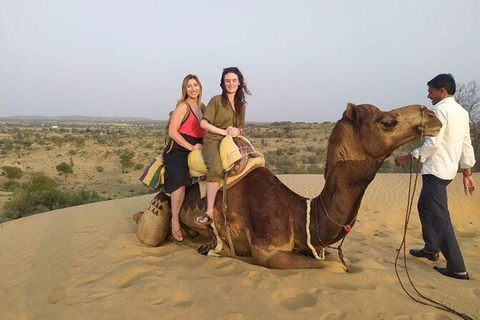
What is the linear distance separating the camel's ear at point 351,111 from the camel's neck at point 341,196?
463 mm

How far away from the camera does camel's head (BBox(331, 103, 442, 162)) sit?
3.51 m

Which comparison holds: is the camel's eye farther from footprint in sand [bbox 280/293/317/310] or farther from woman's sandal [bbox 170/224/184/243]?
woman's sandal [bbox 170/224/184/243]

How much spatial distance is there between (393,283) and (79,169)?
2589 cm

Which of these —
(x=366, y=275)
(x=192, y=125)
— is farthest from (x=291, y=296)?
(x=192, y=125)

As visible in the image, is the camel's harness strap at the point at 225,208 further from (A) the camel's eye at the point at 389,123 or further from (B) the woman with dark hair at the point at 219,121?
(A) the camel's eye at the point at 389,123

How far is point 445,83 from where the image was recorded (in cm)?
492

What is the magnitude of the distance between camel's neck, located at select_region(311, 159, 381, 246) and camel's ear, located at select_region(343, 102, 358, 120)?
46cm

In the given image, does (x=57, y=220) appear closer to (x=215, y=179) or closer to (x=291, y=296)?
(x=215, y=179)

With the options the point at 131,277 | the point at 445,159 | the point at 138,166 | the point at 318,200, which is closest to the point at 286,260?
the point at 318,200

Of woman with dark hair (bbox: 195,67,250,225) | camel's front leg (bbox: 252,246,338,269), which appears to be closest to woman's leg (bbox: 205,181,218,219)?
woman with dark hair (bbox: 195,67,250,225)

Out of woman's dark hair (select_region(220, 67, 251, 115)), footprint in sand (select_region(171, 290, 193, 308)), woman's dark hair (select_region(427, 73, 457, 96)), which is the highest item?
woman's dark hair (select_region(427, 73, 457, 96))

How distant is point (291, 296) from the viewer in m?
3.64

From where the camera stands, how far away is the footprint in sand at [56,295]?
155 inches

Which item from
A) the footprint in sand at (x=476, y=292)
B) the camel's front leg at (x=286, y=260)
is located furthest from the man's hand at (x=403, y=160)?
the camel's front leg at (x=286, y=260)
